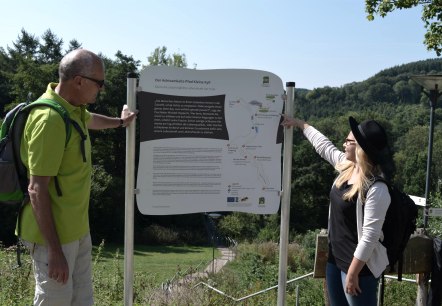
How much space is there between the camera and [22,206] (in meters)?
A: 2.82

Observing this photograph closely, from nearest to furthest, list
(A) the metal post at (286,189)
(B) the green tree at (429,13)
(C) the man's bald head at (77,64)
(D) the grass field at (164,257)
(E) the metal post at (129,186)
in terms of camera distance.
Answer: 1. (C) the man's bald head at (77,64)
2. (E) the metal post at (129,186)
3. (A) the metal post at (286,189)
4. (B) the green tree at (429,13)
5. (D) the grass field at (164,257)

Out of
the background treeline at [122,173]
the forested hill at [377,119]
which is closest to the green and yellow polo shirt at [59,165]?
the forested hill at [377,119]

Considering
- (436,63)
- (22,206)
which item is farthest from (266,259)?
(436,63)

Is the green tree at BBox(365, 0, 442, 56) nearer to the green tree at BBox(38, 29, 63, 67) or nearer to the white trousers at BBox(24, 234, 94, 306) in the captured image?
the white trousers at BBox(24, 234, 94, 306)

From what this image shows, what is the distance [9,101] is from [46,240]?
3996 cm

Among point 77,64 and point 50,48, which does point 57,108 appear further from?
point 50,48

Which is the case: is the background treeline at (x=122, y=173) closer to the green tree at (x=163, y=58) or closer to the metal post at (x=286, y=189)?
the green tree at (x=163, y=58)

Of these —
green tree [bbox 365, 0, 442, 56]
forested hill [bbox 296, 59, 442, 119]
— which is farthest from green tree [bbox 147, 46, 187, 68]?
forested hill [bbox 296, 59, 442, 119]

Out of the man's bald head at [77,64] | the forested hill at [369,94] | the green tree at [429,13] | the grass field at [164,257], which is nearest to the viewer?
the man's bald head at [77,64]

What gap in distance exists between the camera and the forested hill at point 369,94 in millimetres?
99062

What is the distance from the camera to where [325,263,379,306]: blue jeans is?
3064 millimetres

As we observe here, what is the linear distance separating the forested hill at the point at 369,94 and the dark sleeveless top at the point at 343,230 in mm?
93574

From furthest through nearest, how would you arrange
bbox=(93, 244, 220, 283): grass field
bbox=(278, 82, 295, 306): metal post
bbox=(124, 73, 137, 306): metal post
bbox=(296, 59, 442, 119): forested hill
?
bbox=(296, 59, 442, 119): forested hill → bbox=(93, 244, 220, 283): grass field → bbox=(278, 82, 295, 306): metal post → bbox=(124, 73, 137, 306): metal post

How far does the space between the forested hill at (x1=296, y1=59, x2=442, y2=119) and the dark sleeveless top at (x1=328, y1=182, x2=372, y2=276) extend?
307 ft
